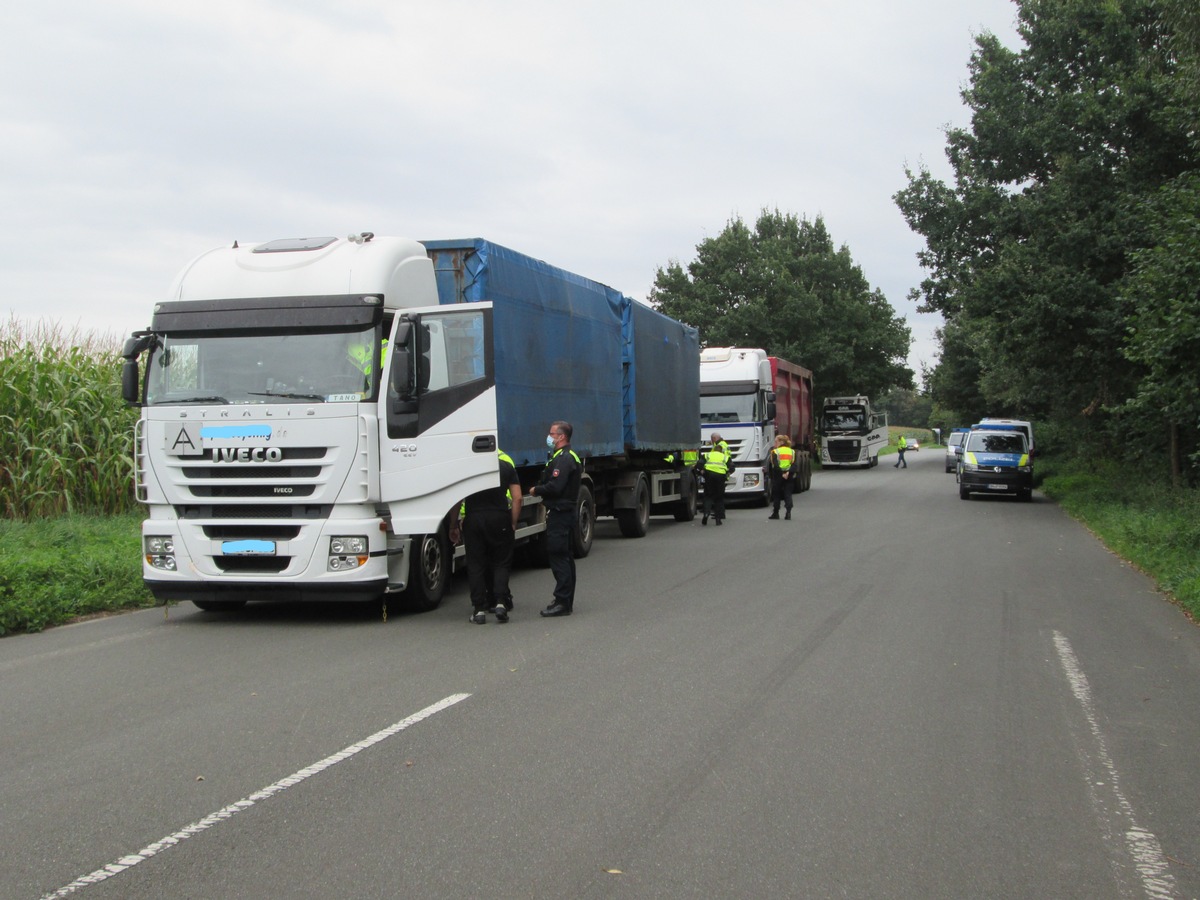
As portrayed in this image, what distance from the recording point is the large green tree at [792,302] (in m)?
52.5

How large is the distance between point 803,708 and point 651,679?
3.87ft

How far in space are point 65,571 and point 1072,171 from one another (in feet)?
67.0

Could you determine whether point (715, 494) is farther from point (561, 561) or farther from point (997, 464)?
point (561, 561)

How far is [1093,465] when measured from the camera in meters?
32.8

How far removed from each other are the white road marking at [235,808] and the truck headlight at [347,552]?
2.97m

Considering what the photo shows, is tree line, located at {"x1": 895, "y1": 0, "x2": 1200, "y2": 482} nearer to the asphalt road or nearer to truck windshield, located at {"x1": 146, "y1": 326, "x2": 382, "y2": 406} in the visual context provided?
the asphalt road

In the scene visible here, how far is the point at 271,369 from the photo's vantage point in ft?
31.3

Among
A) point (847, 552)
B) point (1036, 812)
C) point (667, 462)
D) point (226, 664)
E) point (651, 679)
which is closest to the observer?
point (1036, 812)

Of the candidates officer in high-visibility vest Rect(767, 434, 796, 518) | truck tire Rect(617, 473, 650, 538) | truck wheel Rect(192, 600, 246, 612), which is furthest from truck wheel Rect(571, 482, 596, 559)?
officer in high-visibility vest Rect(767, 434, 796, 518)

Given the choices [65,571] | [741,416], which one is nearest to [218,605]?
[65,571]

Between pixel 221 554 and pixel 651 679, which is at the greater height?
pixel 221 554

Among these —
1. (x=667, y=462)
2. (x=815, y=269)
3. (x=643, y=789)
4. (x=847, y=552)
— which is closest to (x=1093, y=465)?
(x=667, y=462)

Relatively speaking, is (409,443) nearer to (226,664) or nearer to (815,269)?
(226,664)

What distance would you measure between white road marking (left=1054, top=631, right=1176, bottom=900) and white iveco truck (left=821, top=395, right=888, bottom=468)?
4373 centimetres
